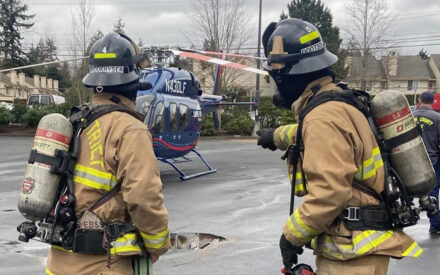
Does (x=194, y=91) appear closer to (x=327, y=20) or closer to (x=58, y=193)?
(x=58, y=193)

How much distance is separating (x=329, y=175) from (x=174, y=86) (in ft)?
31.8

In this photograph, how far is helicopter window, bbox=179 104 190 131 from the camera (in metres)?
11.6

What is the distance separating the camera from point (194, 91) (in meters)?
12.4

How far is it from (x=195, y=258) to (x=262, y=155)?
11.3 metres

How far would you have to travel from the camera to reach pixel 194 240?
639 cm

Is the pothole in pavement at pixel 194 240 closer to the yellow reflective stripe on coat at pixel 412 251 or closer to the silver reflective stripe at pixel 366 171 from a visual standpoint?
the yellow reflective stripe on coat at pixel 412 251

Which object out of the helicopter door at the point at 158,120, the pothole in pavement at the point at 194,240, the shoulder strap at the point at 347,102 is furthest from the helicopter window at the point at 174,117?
the shoulder strap at the point at 347,102

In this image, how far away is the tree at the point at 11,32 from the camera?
196ft

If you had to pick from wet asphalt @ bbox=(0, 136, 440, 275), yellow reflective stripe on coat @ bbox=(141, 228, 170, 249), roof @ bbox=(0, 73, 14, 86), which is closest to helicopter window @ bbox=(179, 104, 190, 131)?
wet asphalt @ bbox=(0, 136, 440, 275)

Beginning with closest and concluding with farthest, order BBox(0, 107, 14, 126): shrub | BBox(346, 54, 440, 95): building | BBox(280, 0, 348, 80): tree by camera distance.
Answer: BBox(0, 107, 14, 126): shrub
BBox(280, 0, 348, 80): tree
BBox(346, 54, 440, 95): building

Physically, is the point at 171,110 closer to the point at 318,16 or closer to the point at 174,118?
the point at 174,118

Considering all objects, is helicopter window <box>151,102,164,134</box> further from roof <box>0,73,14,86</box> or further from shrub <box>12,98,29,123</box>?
roof <box>0,73,14,86</box>

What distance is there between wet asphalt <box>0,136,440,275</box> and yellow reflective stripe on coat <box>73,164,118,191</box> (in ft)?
9.35

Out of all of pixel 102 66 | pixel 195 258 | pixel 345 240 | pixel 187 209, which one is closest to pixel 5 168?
pixel 187 209
